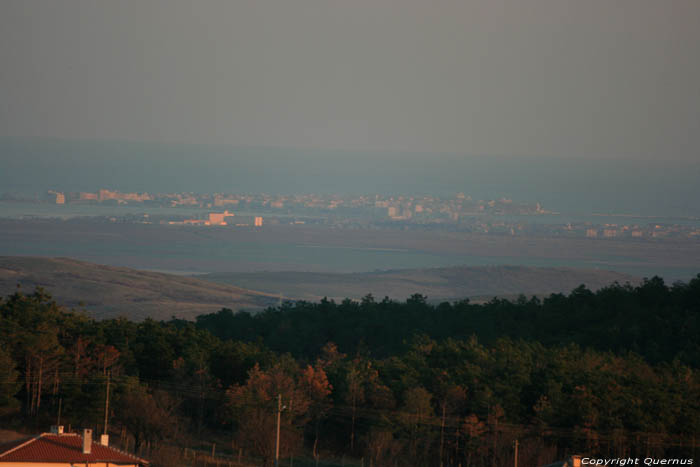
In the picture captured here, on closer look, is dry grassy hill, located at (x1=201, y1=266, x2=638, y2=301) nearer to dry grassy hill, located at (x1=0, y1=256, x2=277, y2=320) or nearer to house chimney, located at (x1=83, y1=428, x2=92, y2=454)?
dry grassy hill, located at (x1=0, y1=256, x2=277, y2=320)

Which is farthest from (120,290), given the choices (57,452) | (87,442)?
(87,442)

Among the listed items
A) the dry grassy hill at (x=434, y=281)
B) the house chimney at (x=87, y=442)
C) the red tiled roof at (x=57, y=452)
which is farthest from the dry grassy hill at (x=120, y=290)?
the house chimney at (x=87, y=442)

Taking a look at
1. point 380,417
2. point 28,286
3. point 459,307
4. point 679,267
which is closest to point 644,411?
point 380,417

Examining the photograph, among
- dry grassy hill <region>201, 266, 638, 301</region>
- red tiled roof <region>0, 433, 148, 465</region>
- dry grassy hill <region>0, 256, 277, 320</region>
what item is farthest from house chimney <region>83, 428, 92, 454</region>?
dry grassy hill <region>201, 266, 638, 301</region>

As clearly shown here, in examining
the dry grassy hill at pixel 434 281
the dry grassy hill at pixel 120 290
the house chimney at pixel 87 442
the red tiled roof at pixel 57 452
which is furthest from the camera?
the dry grassy hill at pixel 434 281

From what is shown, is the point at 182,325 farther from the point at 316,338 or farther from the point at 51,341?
the point at 51,341

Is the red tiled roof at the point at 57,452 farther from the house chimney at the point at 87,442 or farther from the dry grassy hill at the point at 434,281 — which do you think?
the dry grassy hill at the point at 434,281

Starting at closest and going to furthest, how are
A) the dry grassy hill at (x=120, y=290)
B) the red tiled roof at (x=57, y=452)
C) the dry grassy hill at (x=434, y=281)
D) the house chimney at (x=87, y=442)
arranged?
the red tiled roof at (x=57, y=452)
the house chimney at (x=87, y=442)
the dry grassy hill at (x=120, y=290)
the dry grassy hill at (x=434, y=281)
